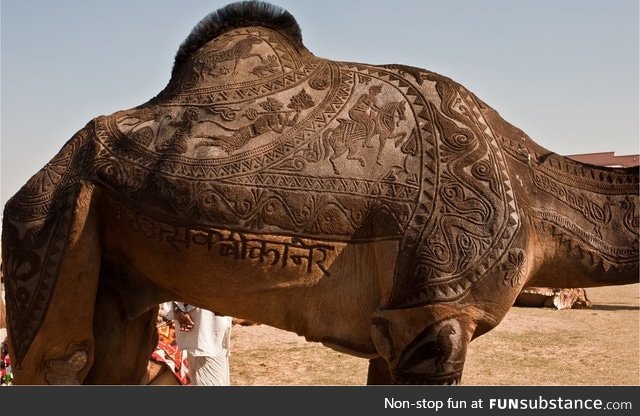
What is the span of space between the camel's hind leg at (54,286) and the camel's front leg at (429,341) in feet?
4.36

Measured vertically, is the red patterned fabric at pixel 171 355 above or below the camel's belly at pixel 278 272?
below

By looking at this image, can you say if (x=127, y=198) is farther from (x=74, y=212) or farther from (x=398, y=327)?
(x=398, y=327)

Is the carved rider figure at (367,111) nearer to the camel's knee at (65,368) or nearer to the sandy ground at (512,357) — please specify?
the camel's knee at (65,368)

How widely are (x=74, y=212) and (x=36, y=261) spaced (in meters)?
0.28

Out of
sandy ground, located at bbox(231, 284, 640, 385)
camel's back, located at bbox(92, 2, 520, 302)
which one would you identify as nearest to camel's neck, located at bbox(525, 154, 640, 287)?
camel's back, located at bbox(92, 2, 520, 302)

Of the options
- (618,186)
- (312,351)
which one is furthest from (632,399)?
(312,351)

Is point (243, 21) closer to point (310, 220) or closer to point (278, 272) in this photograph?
point (310, 220)

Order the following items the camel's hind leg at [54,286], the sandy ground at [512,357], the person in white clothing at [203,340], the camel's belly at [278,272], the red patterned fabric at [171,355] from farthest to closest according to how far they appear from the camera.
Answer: the sandy ground at [512,357] < the person in white clothing at [203,340] < the red patterned fabric at [171,355] < the camel's hind leg at [54,286] < the camel's belly at [278,272]

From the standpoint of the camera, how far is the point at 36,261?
133 inches

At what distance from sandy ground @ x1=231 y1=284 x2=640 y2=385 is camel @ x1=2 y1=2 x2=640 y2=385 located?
530 centimetres

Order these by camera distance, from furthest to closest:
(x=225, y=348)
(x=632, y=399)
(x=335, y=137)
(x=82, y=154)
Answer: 1. (x=225, y=348)
2. (x=82, y=154)
3. (x=335, y=137)
4. (x=632, y=399)

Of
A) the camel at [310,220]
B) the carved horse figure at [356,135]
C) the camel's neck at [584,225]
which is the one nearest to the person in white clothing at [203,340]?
the camel at [310,220]

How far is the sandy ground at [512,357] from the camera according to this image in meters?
8.83

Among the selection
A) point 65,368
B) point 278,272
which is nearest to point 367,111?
point 278,272
